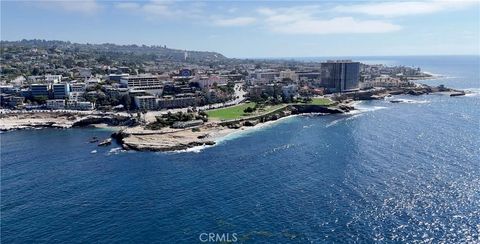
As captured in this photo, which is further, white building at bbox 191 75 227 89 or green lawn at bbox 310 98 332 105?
white building at bbox 191 75 227 89

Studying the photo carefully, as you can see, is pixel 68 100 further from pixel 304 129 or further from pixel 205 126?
pixel 304 129

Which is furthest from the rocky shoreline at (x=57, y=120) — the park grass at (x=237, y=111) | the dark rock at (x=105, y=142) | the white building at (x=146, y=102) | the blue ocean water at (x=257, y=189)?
the park grass at (x=237, y=111)

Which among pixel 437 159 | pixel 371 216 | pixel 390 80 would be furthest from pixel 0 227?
pixel 390 80

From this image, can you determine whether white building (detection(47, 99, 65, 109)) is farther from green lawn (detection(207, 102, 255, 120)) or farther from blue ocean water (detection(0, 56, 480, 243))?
green lawn (detection(207, 102, 255, 120))

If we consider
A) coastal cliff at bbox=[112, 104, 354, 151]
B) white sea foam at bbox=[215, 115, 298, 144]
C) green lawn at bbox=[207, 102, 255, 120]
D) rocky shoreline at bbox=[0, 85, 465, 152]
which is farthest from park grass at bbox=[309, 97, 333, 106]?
green lawn at bbox=[207, 102, 255, 120]

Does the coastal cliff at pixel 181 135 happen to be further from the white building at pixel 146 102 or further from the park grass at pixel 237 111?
the white building at pixel 146 102

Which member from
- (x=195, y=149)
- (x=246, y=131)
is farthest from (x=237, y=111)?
(x=195, y=149)
